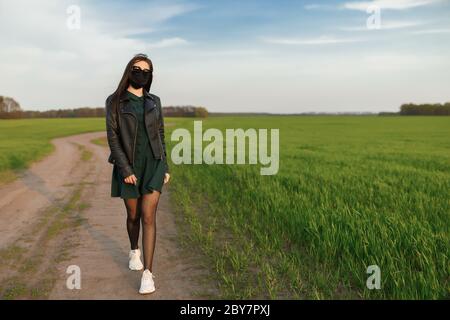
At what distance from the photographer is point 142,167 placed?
4.57 meters

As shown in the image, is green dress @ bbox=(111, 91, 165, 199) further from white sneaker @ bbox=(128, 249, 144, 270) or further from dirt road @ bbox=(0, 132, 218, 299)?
dirt road @ bbox=(0, 132, 218, 299)

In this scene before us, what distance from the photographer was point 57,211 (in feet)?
26.8

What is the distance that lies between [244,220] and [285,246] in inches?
55.9

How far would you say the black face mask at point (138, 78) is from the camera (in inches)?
174

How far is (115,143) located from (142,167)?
402 mm

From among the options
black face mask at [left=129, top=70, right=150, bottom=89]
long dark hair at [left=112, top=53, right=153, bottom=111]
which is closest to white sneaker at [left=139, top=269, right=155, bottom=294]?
long dark hair at [left=112, top=53, right=153, bottom=111]

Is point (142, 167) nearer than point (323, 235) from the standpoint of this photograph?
Yes

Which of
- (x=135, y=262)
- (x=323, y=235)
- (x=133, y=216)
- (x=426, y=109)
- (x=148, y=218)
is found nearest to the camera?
(x=148, y=218)

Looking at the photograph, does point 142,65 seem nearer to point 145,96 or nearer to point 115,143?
point 145,96

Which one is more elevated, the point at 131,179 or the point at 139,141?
the point at 139,141

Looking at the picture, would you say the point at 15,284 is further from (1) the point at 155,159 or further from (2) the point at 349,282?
(2) the point at 349,282

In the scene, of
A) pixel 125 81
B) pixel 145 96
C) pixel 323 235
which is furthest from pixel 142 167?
pixel 323 235
